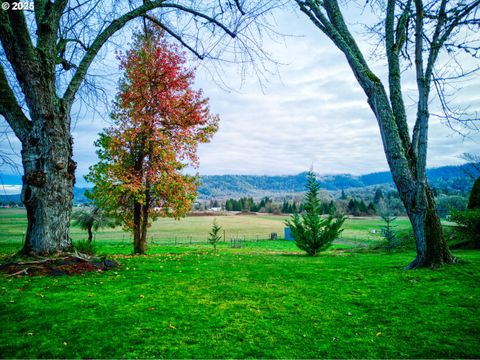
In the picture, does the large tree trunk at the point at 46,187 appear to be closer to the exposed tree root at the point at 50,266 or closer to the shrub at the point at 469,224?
the exposed tree root at the point at 50,266

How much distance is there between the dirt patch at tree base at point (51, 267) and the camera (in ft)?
18.5

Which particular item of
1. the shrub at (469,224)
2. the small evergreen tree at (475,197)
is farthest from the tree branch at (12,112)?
the small evergreen tree at (475,197)

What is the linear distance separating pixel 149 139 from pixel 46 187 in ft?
27.7

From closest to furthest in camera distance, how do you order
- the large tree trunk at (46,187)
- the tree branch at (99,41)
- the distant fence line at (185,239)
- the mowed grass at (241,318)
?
the mowed grass at (241,318)
the large tree trunk at (46,187)
the tree branch at (99,41)
the distant fence line at (185,239)

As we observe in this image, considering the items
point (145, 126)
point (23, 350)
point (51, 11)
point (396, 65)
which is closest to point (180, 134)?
point (145, 126)

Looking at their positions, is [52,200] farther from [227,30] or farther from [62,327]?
[227,30]

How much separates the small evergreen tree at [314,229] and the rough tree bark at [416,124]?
28.1 feet

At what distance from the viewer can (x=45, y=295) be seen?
14.0ft

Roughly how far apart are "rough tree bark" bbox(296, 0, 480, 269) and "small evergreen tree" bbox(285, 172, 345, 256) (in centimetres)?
856

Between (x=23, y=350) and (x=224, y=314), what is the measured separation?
224 centimetres

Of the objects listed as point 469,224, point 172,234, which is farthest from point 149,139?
point 172,234

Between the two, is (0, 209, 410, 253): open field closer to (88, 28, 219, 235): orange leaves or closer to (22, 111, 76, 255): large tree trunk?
(88, 28, 219, 235): orange leaves

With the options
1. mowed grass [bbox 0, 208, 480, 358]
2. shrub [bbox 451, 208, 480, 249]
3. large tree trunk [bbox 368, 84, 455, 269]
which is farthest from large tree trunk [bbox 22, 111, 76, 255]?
shrub [bbox 451, 208, 480, 249]

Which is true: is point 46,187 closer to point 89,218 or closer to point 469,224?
point 469,224
